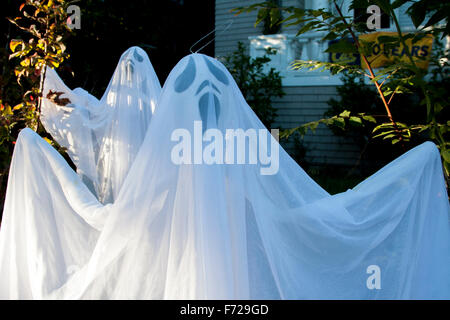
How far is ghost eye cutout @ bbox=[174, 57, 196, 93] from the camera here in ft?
7.25

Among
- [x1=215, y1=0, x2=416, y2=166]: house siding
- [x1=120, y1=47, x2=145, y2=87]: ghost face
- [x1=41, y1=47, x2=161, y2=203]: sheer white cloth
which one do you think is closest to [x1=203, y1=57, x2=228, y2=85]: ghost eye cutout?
[x1=41, y1=47, x2=161, y2=203]: sheer white cloth

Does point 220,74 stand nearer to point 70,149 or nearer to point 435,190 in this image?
point 435,190

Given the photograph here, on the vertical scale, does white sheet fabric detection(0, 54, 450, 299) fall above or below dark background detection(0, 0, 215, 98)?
below

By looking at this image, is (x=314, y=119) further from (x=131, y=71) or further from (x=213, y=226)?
(x=213, y=226)

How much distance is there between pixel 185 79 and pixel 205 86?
4.6 inches

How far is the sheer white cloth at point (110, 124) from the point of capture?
5242 millimetres

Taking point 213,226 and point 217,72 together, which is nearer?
point 213,226

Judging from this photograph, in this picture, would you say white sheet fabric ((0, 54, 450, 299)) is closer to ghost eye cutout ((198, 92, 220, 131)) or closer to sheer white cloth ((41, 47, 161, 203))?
ghost eye cutout ((198, 92, 220, 131))

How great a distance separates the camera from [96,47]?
1105cm

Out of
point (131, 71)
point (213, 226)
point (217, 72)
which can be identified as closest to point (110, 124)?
point (131, 71)

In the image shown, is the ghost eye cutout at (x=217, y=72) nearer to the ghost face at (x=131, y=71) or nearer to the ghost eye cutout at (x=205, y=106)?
the ghost eye cutout at (x=205, y=106)

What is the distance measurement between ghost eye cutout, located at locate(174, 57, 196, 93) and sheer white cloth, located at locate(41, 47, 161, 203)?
307 cm

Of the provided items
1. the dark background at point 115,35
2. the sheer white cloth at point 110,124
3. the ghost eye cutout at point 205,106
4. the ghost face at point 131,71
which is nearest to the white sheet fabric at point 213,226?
the ghost eye cutout at point 205,106

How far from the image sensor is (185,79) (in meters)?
2.23
